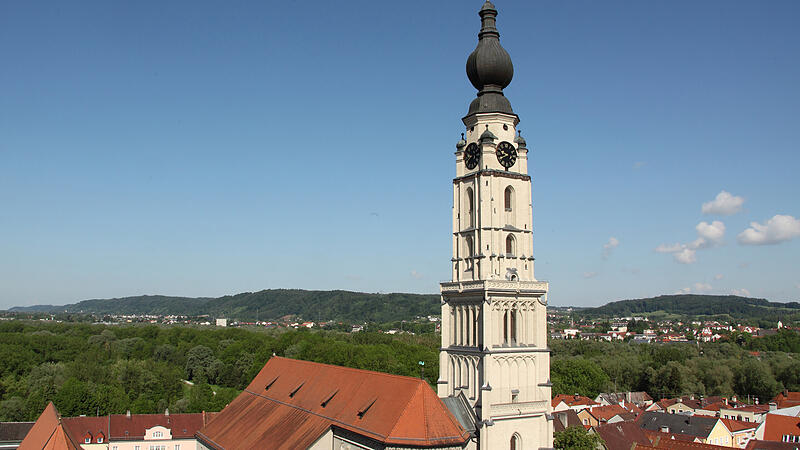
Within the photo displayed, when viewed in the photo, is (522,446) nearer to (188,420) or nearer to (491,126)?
(491,126)

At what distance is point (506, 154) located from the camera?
140 feet

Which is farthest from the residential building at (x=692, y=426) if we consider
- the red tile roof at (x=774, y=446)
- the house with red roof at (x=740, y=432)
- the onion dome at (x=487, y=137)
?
the onion dome at (x=487, y=137)

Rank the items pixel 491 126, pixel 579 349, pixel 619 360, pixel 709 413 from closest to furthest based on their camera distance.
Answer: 1. pixel 491 126
2. pixel 709 413
3. pixel 619 360
4. pixel 579 349

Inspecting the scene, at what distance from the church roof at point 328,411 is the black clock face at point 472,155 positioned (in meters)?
13.5

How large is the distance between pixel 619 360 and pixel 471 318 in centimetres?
9802

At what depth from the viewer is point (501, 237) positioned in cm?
4150

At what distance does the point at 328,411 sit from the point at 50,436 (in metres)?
20.6

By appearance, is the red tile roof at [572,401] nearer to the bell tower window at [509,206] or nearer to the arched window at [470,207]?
the bell tower window at [509,206]

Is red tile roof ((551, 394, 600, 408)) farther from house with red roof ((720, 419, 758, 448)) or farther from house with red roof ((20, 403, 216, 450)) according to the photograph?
house with red roof ((20, 403, 216, 450))

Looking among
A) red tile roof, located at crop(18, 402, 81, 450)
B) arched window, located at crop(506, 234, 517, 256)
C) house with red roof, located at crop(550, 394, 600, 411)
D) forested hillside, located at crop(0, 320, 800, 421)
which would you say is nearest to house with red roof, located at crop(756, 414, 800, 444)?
house with red roof, located at crop(550, 394, 600, 411)

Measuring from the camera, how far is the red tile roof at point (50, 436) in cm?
4578

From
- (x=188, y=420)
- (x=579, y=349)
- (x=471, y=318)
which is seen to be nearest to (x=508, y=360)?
(x=471, y=318)

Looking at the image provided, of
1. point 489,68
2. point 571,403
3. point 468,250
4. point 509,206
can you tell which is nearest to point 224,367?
point 571,403

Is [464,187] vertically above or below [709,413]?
above
